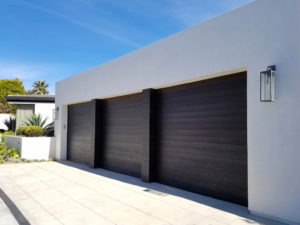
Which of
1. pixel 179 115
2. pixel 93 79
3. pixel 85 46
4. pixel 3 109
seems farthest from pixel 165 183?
pixel 3 109

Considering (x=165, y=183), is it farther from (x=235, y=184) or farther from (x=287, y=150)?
(x=287, y=150)

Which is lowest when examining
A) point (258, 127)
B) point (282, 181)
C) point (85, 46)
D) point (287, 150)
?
point (282, 181)

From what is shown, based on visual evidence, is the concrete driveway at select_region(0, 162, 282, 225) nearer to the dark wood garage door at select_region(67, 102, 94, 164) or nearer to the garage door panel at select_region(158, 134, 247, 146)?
the garage door panel at select_region(158, 134, 247, 146)

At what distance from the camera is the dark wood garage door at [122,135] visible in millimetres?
6854

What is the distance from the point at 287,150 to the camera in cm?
344

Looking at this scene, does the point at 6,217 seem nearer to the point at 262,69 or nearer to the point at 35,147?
the point at 262,69

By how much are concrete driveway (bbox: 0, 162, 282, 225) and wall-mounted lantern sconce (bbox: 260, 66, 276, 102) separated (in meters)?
1.94

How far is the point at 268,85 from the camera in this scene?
3592 mm

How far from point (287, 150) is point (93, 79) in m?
6.95

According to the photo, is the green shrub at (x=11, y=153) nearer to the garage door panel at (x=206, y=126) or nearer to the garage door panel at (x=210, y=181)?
the garage door panel at (x=206, y=126)

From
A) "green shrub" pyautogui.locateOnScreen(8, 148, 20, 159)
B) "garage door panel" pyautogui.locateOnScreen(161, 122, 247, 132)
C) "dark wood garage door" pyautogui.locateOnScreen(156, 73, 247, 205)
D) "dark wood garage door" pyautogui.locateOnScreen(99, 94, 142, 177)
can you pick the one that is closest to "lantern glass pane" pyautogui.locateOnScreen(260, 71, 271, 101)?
"dark wood garage door" pyautogui.locateOnScreen(156, 73, 247, 205)

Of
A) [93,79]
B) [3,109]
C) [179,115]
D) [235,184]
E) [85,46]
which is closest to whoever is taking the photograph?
[235,184]

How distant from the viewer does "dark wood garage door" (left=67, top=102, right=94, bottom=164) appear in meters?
9.16

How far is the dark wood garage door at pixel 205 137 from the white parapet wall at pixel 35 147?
6827 millimetres
